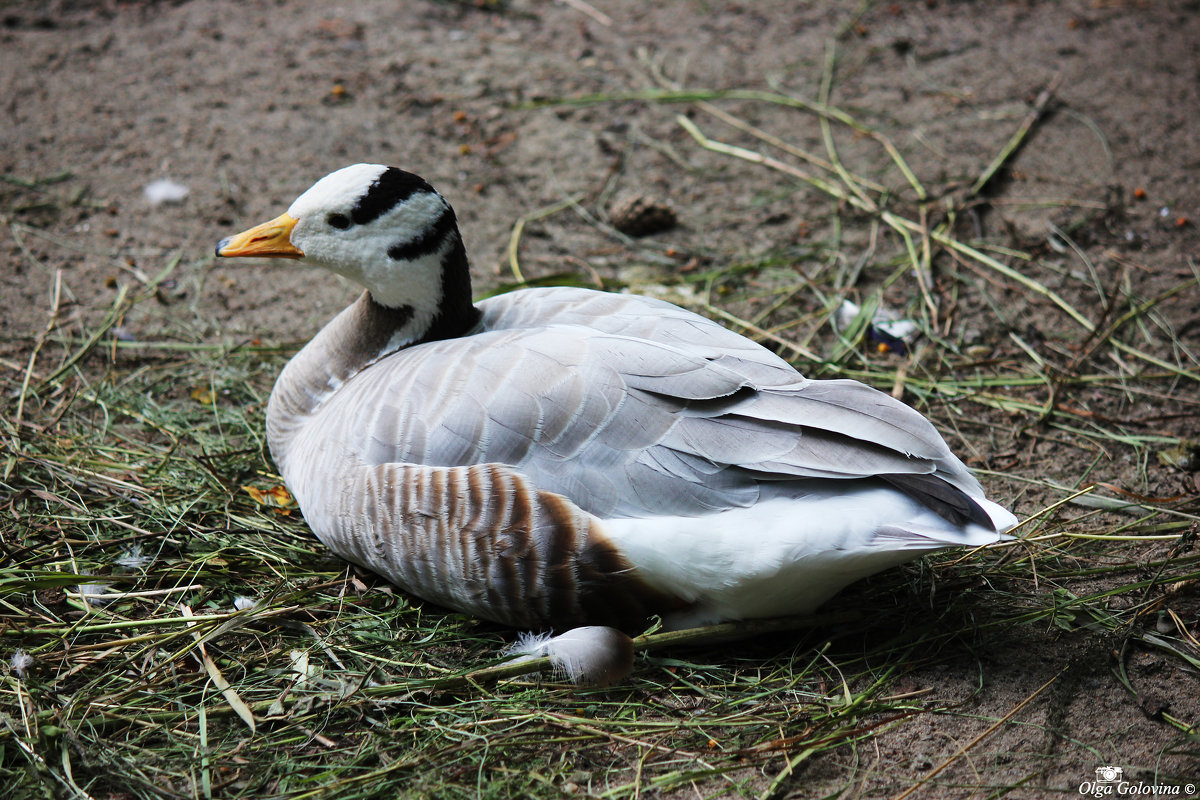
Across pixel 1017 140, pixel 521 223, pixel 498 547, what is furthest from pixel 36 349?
pixel 1017 140

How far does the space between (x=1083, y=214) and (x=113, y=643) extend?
504 centimetres

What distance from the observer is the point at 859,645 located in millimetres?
3000

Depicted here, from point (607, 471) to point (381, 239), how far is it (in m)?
1.17

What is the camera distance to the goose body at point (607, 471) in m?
2.70

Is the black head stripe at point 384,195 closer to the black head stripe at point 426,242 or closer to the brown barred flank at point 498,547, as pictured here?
the black head stripe at point 426,242

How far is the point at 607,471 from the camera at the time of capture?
111 inches

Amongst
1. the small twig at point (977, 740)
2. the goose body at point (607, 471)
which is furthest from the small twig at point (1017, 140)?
the small twig at point (977, 740)

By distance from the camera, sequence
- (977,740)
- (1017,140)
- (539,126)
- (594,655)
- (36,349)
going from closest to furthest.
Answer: (977,740)
(594,655)
(36,349)
(1017,140)
(539,126)

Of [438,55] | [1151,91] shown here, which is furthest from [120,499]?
[1151,91]

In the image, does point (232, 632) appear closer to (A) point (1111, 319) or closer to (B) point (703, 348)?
(B) point (703, 348)

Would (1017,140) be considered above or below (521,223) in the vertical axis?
above

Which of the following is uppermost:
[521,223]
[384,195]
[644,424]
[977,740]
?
[384,195]

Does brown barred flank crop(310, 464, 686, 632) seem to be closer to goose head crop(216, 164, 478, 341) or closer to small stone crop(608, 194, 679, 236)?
goose head crop(216, 164, 478, 341)

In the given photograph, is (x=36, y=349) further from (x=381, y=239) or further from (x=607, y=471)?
(x=607, y=471)
